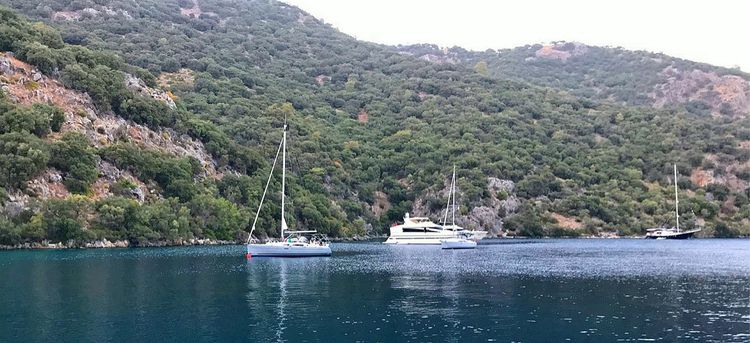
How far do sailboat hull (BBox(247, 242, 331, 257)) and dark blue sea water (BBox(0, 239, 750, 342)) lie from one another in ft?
11.4

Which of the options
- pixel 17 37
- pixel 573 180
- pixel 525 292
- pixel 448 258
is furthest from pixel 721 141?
pixel 17 37

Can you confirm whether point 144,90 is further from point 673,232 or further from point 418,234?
point 673,232

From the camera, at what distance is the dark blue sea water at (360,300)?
133 ft

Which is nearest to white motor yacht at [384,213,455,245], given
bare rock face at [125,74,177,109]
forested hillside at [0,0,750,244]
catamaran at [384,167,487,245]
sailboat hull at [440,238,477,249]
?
catamaran at [384,167,487,245]

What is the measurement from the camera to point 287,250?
95.7 m

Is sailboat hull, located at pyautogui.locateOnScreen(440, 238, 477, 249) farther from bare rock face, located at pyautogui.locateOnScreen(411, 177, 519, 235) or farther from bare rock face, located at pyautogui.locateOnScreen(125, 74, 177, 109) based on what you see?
bare rock face, located at pyautogui.locateOnScreen(125, 74, 177, 109)

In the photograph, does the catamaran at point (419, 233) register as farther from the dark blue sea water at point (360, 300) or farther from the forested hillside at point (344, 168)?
the dark blue sea water at point (360, 300)

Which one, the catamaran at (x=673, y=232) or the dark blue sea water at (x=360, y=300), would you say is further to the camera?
the catamaran at (x=673, y=232)

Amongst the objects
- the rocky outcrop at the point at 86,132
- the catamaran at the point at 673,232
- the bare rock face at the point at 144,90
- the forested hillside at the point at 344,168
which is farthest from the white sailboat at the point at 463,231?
the bare rock face at the point at 144,90

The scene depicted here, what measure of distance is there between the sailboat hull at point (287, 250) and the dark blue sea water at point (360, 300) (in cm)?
349

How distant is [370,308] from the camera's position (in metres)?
49.4

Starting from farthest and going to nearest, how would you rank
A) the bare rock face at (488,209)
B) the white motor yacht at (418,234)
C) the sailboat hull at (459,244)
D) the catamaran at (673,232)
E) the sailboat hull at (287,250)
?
the bare rock face at (488,209), the catamaran at (673,232), the white motor yacht at (418,234), the sailboat hull at (459,244), the sailboat hull at (287,250)

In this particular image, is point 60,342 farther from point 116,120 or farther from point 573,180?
point 573,180

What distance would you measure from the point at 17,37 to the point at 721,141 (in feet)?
549
